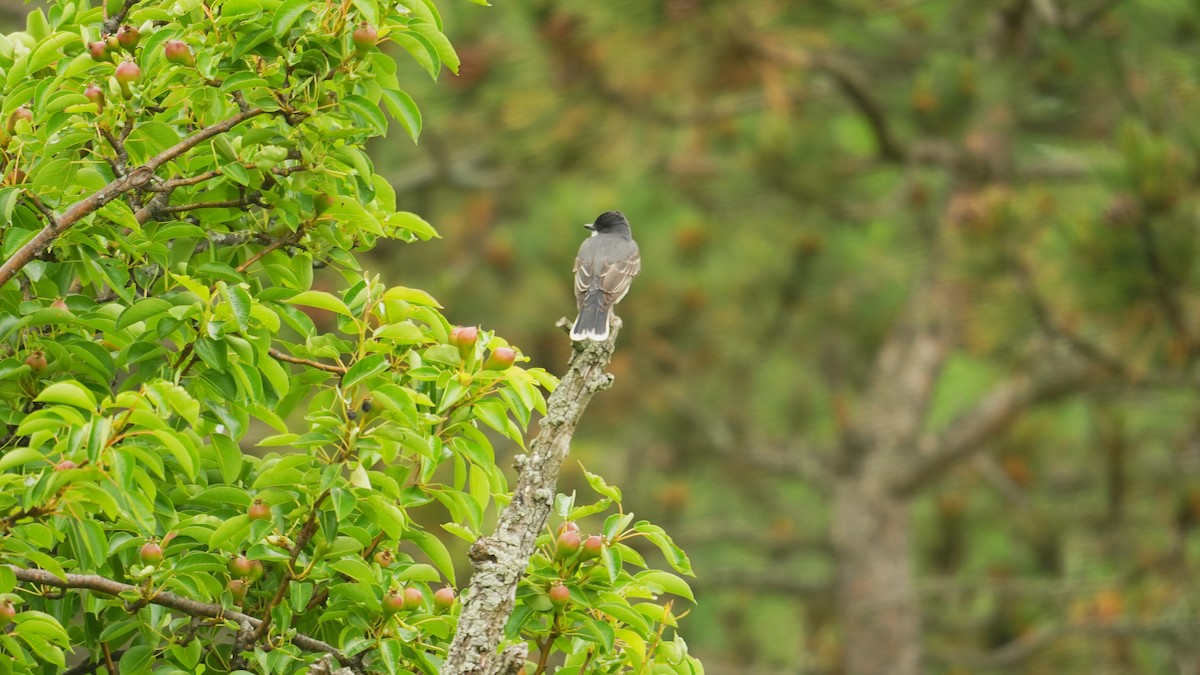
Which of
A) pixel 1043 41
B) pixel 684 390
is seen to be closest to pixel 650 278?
pixel 684 390

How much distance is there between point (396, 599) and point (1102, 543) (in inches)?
246

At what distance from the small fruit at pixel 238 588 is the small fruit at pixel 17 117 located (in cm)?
112

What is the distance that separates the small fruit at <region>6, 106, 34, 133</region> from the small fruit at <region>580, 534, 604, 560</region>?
4.98ft

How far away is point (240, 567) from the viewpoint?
2811mm

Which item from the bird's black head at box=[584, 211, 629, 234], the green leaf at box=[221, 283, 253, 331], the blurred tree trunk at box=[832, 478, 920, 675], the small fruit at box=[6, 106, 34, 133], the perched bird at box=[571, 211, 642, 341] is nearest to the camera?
the green leaf at box=[221, 283, 253, 331]

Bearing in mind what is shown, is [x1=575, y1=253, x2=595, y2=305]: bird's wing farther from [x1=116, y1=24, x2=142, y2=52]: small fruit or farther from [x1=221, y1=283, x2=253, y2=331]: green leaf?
[x1=221, y1=283, x2=253, y2=331]: green leaf

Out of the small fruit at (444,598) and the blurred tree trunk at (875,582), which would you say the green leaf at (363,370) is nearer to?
the small fruit at (444,598)

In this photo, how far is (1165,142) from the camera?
18.6 feet

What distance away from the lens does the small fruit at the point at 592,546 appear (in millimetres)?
2824

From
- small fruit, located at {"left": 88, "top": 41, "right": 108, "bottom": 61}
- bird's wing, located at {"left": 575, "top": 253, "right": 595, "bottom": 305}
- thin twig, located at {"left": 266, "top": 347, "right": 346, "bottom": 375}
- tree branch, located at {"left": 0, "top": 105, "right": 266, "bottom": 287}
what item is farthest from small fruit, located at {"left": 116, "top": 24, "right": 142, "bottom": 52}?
bird's wing, located at {"left": 575, "top": 253, "right": 595, "bottom": 305}

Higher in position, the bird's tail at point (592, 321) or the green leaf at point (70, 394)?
the bird's tail at point (592, 321)

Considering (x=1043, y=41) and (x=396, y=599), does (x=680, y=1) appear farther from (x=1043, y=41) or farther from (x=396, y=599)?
(x=396, y=599)

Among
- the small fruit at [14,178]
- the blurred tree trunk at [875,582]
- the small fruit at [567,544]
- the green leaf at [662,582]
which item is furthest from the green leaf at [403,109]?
the blurred tree trunk at [875,582]

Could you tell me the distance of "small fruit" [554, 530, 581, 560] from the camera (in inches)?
111
